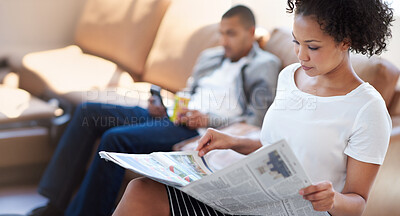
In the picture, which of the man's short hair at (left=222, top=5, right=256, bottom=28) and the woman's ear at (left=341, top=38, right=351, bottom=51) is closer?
the woman's ear at (left=341, top=38, right=351, bottom=51)

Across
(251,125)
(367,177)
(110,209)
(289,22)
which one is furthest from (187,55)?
(367,177)

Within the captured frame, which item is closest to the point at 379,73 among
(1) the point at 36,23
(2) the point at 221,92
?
(2) the point at 221,92

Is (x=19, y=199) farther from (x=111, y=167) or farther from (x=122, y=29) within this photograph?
(x=122, y=29)

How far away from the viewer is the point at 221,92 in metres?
2.21

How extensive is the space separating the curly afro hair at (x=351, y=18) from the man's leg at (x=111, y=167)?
980 millimetres

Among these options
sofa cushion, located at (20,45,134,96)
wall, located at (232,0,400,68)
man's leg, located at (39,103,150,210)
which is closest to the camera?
man's leg, located at (39,103,150,210)

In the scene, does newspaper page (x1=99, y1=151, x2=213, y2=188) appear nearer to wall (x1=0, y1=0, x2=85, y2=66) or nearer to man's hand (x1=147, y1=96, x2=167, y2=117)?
man's hand (x1=147, y1=96, x2=167, y2=117)

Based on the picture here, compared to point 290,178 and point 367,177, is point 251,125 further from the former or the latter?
point 290,178

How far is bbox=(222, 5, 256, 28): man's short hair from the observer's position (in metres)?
2.23

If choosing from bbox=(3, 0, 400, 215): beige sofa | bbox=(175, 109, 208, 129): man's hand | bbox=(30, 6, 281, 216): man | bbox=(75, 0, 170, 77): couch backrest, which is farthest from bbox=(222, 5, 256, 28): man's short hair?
bbox=(75, 0, 170, 77): couch backrest

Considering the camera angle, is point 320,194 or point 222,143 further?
point 222,143

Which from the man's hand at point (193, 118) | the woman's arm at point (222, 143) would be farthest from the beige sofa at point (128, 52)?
the woman's arm at point (222, 143)

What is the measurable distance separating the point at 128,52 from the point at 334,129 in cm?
203

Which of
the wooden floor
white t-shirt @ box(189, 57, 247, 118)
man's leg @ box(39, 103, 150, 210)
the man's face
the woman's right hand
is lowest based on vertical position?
the wooden floor
